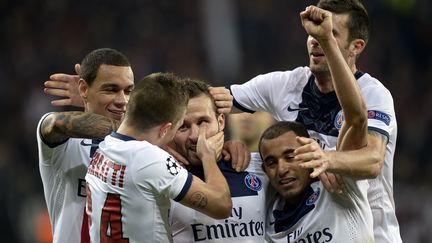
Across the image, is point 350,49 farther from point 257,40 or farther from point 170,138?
point 257,40

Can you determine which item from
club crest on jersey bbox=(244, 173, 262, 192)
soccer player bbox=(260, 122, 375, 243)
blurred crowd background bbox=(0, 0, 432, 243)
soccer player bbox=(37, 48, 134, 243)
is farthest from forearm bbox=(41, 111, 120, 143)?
blurred crowd background bbox=(0, 0, 432, 243)

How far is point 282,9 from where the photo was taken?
59.3 feet

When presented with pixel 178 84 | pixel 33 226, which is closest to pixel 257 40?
pixel 33 226

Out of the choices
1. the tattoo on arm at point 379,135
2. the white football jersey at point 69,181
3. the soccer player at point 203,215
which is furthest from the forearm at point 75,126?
the tattoo on arm at point 379,135

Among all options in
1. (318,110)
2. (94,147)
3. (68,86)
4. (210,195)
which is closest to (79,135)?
(94,147)

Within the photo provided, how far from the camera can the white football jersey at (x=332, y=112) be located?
5.70 meters

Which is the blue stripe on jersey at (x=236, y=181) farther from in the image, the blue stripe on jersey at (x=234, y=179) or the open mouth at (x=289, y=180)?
the open mouth at (x=289, y=180)

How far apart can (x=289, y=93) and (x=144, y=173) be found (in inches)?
64.3

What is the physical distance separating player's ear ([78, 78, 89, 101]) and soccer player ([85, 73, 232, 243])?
102 centimetres

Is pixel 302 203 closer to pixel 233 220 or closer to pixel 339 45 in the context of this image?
pixel 233 220

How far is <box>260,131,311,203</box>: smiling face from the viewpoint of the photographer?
5543 millimetres

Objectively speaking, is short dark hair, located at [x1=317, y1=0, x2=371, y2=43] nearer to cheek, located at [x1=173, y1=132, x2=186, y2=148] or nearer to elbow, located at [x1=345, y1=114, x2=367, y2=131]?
elbow, located at [x1=345, y1=114, x2=367, y2=131]

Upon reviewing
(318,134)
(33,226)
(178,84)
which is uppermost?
(178,84)

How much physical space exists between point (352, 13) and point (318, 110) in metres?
0.63
